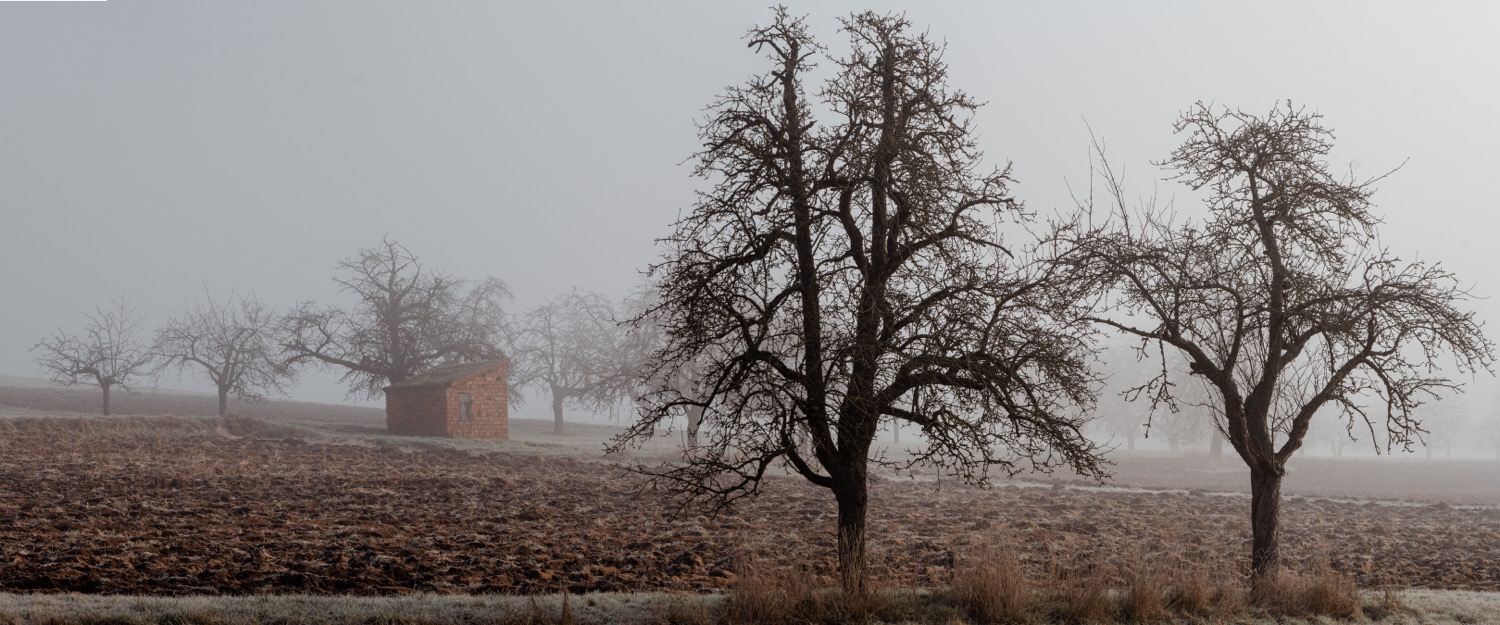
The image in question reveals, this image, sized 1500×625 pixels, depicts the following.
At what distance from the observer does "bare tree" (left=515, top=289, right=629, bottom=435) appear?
64562 millimetres

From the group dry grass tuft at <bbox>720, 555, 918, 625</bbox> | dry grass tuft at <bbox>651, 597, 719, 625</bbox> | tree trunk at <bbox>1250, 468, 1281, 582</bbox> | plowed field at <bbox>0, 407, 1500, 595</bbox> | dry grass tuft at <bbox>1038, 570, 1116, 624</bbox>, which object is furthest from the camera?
plowed field at <bbox>0, 407, 1500, 595</bbox>

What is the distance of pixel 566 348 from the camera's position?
6806 centimetres

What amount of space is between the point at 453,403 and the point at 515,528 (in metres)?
28.1

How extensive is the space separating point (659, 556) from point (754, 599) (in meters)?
5.17

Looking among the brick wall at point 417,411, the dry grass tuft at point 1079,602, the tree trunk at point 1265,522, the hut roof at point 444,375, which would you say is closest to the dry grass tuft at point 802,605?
the dry grass tuft at point 1079,602

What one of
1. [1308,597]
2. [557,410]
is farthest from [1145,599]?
[557,410]

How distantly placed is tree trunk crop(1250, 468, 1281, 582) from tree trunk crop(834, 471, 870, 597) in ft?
20.3

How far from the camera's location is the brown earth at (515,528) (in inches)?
567

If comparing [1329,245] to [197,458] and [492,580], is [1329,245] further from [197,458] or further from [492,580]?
[197,458]

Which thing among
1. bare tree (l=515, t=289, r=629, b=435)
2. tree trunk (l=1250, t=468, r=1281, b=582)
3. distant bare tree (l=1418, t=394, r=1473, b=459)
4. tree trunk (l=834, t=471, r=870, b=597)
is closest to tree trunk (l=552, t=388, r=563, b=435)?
bare tree (l=515, t=289, r=629, b=435)

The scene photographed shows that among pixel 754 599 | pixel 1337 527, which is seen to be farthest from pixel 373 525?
pixel 1337 527

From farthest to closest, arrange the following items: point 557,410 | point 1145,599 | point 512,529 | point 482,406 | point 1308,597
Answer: point 557,410, point 482,406, point 512,529, point 1308,597, point 1145,599

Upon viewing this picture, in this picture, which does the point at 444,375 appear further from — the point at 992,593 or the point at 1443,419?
the point at 1443,419

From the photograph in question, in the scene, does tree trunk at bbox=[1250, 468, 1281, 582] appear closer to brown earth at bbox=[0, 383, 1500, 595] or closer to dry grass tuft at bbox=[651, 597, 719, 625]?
brown earth at bbox=[0, 383, 1500, 595]
